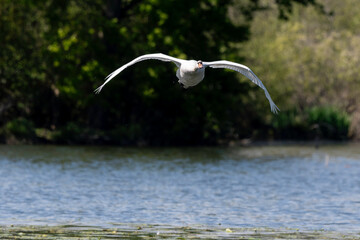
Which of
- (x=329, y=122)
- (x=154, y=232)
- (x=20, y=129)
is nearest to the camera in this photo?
(x=154, y=232)

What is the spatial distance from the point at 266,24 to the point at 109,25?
2414 centimetres

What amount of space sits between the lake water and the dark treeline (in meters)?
2.51

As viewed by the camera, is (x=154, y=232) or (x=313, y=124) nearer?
(x=154, y=232)

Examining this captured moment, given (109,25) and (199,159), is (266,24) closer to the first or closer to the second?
(109,25)

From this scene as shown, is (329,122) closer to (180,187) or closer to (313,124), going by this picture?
(313,124)

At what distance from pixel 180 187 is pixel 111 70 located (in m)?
14.5

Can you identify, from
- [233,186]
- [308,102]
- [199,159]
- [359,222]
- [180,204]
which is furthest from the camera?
[308,102]

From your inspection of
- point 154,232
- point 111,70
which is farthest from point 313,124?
point 154,232

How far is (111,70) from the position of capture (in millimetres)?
38344

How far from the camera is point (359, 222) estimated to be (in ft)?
60.2

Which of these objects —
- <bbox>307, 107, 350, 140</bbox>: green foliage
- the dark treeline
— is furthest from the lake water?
<bbox>307, 107, 350, 140</bbox>: green foliage

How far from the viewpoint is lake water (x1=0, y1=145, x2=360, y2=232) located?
18703 mm

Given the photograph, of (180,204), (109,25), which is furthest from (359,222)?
(109,25)

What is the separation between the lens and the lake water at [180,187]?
18.7m
